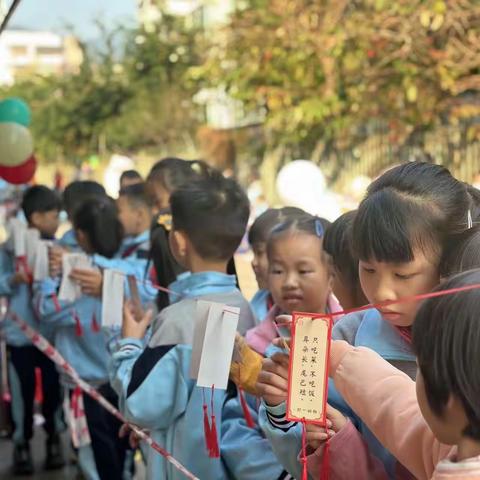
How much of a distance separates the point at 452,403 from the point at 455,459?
11 centimetres

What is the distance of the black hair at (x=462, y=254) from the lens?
1.89 meters

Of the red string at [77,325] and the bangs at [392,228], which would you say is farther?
the red string at [77,325]

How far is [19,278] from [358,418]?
12.2ft

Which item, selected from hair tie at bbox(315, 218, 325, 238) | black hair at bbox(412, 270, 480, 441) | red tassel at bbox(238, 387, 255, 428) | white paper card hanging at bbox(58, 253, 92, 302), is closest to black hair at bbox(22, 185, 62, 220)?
white paper card hanging at bbox(58, 253, 92, 302)

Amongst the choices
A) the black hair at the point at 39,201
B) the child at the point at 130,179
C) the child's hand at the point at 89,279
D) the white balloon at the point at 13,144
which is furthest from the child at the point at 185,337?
the white balloon at the point at 13,144

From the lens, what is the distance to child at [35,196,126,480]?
176 inches

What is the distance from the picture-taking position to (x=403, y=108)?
1109 centimetres

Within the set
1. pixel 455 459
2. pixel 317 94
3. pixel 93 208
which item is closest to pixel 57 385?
pixel 93 208

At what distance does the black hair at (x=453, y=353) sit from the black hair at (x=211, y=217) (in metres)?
1.60

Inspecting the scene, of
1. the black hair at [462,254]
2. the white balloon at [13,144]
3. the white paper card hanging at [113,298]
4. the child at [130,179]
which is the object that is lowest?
the white paper card hanging at [113,298]

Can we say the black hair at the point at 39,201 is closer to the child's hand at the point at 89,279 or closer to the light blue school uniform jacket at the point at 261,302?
the child's hand at the point at 89,279

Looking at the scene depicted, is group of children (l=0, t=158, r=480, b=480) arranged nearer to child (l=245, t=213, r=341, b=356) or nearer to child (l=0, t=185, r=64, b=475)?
child (l=245, t=213, r=341, b=356)

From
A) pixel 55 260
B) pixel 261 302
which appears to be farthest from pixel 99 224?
pixel 261 302

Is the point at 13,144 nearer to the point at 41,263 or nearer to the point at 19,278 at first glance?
the point at 19,278
